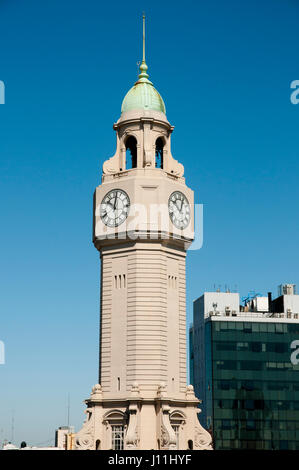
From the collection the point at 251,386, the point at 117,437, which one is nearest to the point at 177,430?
the point at 117,437

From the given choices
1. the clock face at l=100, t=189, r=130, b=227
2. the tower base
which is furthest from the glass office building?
the clock face at l=100, t=189, r=130, b=227

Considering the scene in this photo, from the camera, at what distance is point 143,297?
65.9 metres

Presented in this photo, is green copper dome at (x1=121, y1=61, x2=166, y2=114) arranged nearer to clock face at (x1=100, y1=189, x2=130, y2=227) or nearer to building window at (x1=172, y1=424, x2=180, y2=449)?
clock face at (x1=100, y1=189, x2=130, y2=227)

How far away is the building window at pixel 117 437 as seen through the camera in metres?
63.7

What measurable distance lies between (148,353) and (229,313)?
75907mm

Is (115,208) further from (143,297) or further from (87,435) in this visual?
(87,435)

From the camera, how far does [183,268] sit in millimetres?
69625

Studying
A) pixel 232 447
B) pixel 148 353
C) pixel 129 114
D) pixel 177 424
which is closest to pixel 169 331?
pixel 148 353

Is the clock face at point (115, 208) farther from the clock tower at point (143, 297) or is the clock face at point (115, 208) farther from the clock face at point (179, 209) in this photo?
the clock face at point (179, 209)

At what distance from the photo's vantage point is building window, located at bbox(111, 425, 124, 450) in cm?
6369

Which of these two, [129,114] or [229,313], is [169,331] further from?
[229,313]

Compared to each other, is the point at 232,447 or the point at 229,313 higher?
the point at 229,313

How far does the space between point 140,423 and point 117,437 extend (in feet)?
9.00

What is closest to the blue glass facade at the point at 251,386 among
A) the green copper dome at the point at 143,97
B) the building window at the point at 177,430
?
the building window at the point at 177,430
